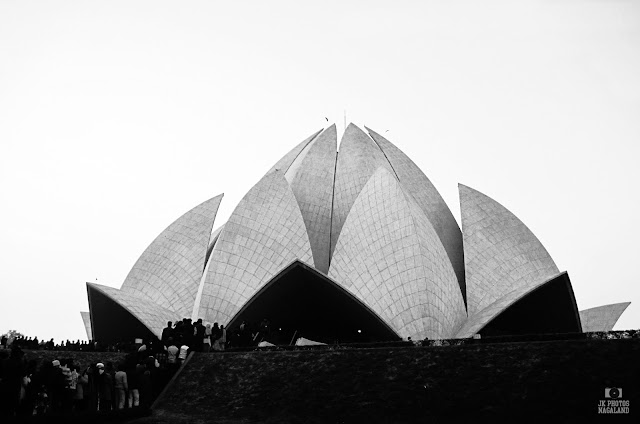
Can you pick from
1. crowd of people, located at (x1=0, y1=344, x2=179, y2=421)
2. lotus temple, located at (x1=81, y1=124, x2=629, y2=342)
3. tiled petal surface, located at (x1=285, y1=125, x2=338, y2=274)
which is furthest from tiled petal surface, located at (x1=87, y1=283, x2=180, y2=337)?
crowd of people, located at (x1=0, y1=344, x2=179, y2=421)

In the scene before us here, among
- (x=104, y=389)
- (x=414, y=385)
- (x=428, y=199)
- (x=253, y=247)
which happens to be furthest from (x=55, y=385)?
(x=428, y=199)

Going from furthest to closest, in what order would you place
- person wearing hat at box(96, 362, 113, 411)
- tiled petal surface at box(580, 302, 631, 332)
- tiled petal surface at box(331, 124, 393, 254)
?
tiled petal surface at box(580, 302, 631, 332), tiled petal surface at box(331, 124, 393, 254), person wearing hat at box(96, 362, 113, 411)

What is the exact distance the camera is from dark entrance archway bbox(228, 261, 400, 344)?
2661 cm

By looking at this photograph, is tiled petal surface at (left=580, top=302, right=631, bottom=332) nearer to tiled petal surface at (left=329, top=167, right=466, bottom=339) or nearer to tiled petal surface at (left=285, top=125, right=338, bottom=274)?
tiled petal surface at (left=329, top=167, right=466, bottom=339)

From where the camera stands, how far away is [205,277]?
28391 mm

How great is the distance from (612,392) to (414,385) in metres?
3.45

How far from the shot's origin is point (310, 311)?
96.7 feet

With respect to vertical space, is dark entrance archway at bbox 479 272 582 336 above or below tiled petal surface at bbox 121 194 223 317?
below

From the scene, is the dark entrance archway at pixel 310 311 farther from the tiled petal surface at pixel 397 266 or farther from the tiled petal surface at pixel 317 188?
the tiled petal surface at pixel 317 188

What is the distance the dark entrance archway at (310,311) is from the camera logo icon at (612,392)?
41.3ft

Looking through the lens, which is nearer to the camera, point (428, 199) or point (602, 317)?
point (428, 199)

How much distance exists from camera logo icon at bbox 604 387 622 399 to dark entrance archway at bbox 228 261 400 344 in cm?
1260

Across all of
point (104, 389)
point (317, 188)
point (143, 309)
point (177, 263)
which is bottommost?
point (104, 389)

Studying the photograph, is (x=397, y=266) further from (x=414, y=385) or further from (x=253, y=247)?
(x=414, y=385)
